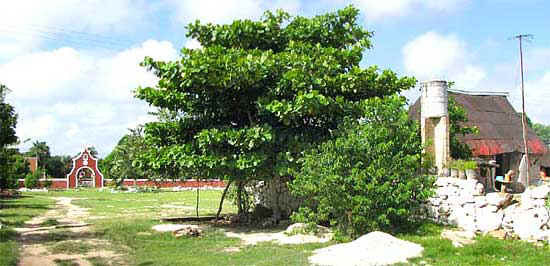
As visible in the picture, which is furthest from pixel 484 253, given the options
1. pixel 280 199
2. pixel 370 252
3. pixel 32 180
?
pixel 32 180

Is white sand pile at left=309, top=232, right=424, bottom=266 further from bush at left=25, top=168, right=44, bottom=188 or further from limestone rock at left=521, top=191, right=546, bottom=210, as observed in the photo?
bush at left=25, top=168, right=44, bottom=188

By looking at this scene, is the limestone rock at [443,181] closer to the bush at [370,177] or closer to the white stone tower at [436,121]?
the white stone tower at [436,121]

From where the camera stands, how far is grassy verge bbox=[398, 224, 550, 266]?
9391 millimetres

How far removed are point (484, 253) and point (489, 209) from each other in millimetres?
2341

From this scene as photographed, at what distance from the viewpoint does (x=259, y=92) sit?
15.7 meters

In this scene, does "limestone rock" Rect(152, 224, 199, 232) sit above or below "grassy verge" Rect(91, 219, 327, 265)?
above

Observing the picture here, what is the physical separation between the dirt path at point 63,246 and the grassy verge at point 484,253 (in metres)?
5.81

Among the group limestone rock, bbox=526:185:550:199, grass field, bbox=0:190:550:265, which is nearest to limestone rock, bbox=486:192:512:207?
limestone rock, bbox=526:185:550:199

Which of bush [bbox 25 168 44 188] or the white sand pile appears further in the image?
bush [bbox 25 168 44 188]

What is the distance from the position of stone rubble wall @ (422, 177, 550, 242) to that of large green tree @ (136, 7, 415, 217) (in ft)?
10.1

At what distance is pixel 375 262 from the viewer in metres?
9.59

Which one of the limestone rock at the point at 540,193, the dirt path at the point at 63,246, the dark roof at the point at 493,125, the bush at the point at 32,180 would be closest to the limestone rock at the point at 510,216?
the limestone rock at the point at 540,193

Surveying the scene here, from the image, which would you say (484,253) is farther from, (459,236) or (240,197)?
(240,197)

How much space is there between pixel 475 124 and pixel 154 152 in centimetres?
1324
